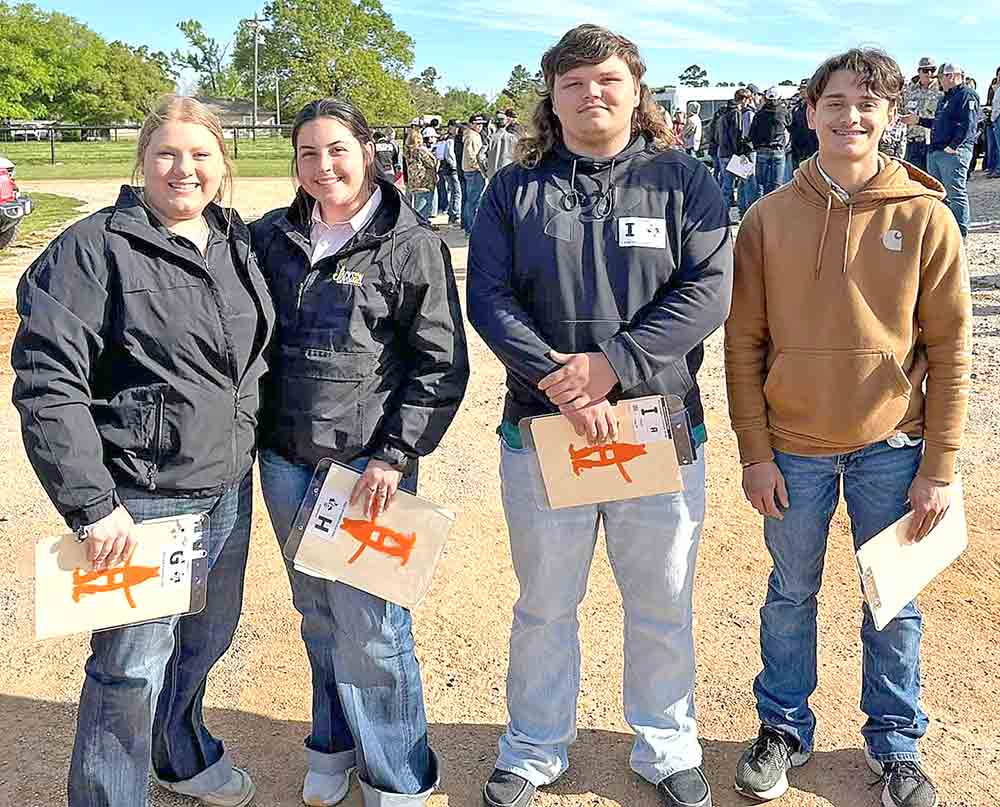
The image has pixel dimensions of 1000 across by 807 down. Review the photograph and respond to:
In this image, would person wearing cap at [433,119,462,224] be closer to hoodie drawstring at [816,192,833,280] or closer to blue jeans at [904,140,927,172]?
blue jeans at [904,140,927,172]

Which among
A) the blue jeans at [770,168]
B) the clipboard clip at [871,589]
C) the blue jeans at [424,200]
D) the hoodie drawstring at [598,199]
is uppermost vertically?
the blue jeans at [770,168]

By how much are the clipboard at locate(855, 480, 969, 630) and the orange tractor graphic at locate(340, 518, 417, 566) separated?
1.25 meters

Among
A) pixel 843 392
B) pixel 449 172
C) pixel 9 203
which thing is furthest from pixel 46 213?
pixel 843 392

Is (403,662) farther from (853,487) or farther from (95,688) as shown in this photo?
(853,487)

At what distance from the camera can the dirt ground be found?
2945mm

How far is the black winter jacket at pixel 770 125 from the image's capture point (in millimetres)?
13250

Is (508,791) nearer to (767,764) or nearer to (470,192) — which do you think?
(767,764)

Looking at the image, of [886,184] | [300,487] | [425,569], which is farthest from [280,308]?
[886,184]

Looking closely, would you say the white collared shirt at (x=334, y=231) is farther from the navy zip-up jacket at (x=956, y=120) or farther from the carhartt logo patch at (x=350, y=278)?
the navy zip-up jacket at (x=956, y=120)

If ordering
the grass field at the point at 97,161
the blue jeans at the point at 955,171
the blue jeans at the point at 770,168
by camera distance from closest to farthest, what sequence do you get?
1. the blue jeans at the point at 955,171
2. the blue jeans at the point at 770,168
3. the grass field at the point at 97,161

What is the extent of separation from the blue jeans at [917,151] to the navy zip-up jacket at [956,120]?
0.99 m

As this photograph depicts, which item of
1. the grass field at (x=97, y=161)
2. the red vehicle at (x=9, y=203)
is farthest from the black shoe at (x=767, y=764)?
the grass field at (x=97, y=161)

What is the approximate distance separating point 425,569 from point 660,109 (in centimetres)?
146

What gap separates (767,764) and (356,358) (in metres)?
1.75
